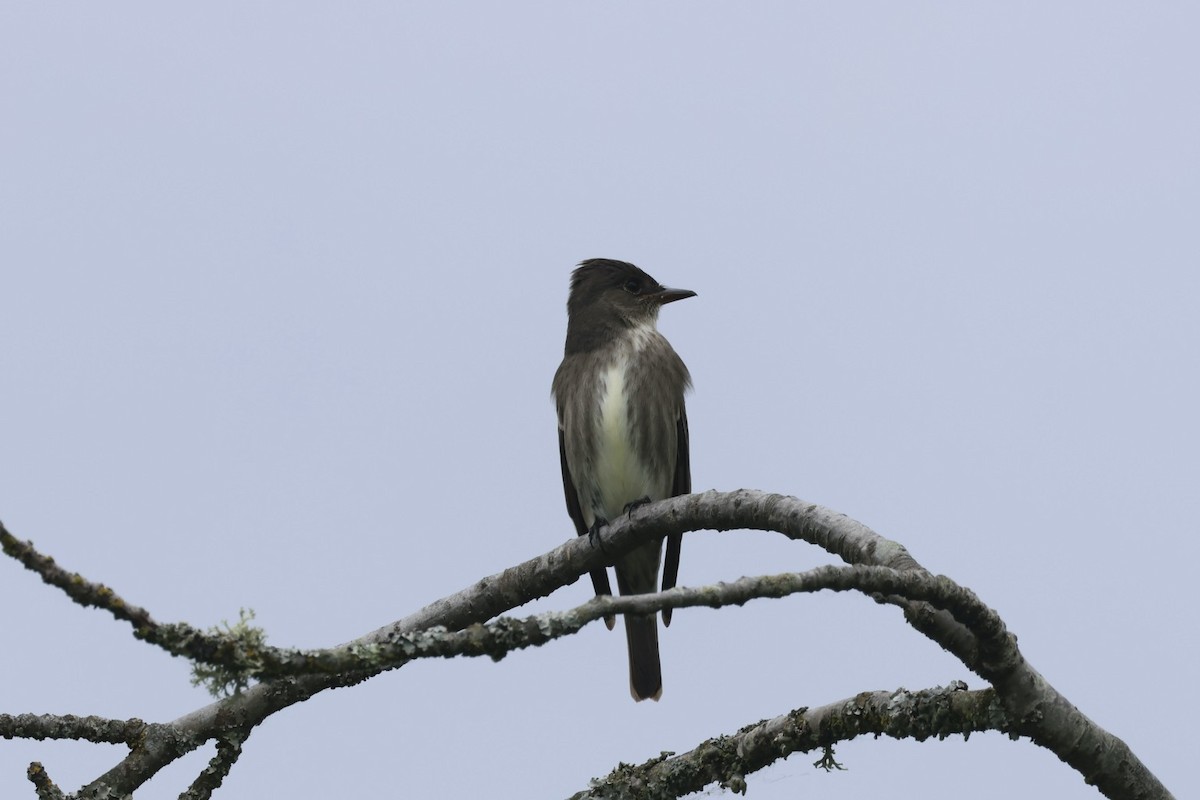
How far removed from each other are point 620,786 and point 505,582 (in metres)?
1.00

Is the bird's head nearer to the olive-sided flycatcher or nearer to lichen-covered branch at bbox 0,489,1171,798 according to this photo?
the olive-sided flycatcher

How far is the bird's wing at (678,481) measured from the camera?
27.0 feet

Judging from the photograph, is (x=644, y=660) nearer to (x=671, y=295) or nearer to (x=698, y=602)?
(x=671, y=295)

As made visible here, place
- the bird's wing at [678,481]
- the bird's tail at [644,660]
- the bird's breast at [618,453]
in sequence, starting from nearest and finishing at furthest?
the bird's breast at [618,453], the bird's wing at [678,481], the bird's tail at [644,660]

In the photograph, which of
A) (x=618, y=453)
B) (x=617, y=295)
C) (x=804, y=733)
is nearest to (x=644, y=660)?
(x=618, y=453)

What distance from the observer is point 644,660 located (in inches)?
332

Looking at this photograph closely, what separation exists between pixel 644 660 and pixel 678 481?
109 cm

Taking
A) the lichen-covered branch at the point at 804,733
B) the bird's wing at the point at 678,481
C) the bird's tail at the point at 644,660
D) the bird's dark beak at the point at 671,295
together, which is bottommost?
the lichen-covered branch at the point at 804,733

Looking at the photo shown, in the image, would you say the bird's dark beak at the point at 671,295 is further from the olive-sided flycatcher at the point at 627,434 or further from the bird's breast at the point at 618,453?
the bird's breast at the point at 618,453

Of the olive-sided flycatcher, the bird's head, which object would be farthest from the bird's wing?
the bird's head

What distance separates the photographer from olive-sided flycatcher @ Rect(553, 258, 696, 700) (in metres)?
8.05

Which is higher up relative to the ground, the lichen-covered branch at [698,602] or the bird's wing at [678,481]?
the bird's wing at [678,481]

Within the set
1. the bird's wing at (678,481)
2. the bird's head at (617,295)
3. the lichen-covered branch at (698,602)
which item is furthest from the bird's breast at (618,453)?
the lichen-covered branch at (698,602)

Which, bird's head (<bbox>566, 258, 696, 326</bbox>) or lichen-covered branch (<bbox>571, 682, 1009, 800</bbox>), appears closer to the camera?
lichen-covered branch (<bbox>571, 682, 1009, 800</bbox>)
